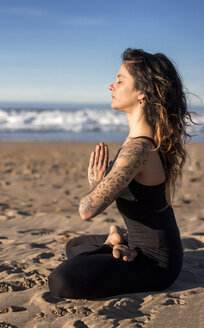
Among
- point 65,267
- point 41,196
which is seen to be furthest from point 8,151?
point 65,267

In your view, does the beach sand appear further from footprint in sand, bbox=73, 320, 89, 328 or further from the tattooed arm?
the tattooed arm

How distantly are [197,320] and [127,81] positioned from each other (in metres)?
1.77

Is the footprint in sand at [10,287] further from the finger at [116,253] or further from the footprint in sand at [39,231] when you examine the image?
the footprint in sand at [39,231]

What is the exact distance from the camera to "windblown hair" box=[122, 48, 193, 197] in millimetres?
3012

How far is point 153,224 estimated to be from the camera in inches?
124

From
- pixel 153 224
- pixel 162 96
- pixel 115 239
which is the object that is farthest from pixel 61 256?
pixel 162 96

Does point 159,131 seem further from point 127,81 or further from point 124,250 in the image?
point 124,250

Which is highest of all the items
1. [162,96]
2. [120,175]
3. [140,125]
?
[162,96]

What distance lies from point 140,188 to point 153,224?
337mm

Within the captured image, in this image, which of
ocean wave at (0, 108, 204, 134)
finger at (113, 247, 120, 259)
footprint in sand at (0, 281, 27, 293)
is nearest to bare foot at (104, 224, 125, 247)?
finger at (113, 247, 120, 259)

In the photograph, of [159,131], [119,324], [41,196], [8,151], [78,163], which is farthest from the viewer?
[8,151]

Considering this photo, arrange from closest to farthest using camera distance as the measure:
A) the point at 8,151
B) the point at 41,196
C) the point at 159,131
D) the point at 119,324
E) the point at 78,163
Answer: the point at 119,324 < the point at 159,131 < the point at 41,196 < the point at 78,163 < the point at 8,151

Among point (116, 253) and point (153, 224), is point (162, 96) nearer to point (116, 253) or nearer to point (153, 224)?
point (153, 224)

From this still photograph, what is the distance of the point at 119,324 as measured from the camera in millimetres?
2664
